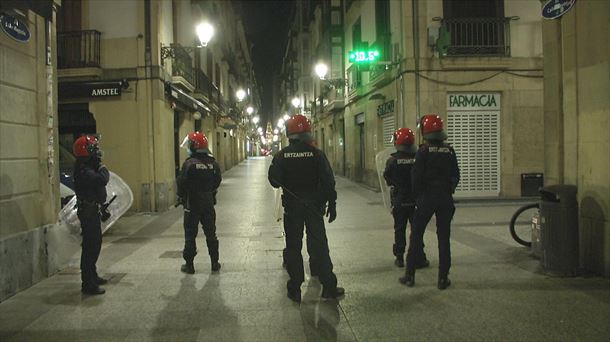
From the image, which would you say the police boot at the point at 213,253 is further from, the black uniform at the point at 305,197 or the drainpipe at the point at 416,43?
the drainpipe at the point at 416,43

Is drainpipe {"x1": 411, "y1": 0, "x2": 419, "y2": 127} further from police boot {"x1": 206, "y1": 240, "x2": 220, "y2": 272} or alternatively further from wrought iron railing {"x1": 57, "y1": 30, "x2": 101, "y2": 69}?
police boot {"x1": 206, "y1": 240, "x2": 220, "y2": 272}

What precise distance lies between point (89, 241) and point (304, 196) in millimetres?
2525

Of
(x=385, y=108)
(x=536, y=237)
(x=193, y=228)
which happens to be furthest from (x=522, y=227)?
(x=385, y=108)

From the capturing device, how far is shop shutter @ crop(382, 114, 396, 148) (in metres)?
16.1

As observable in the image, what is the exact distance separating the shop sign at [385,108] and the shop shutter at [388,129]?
210 millimetres

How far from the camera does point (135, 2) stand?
12.6m

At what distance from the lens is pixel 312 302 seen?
5.33 m

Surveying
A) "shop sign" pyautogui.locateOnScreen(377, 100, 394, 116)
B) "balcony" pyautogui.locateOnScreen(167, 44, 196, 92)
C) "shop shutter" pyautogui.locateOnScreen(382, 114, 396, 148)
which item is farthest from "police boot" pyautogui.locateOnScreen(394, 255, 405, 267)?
"shop shutter" pyautogui.locateOnScreen(382, 114, 396, 148)

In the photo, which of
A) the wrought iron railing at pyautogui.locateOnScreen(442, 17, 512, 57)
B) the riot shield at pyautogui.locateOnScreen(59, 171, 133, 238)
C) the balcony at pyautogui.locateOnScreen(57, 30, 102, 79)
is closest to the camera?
the riot shield at pyautogui.locateOnScreen(59, 171, 133, 238)

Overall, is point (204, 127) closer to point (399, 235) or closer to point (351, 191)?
point (351, 191)

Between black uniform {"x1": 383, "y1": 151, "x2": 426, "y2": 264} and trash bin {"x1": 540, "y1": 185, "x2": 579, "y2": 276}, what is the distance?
1533 mm

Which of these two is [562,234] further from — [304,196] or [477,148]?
[477,148]

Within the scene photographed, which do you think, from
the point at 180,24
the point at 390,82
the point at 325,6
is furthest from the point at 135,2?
the point at 325,6

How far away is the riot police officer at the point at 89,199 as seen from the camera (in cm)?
564
